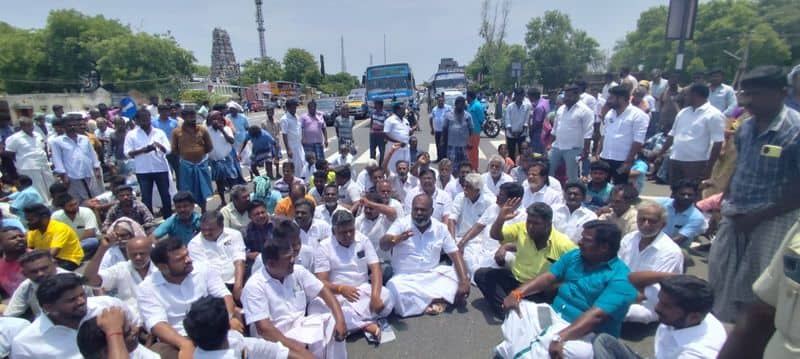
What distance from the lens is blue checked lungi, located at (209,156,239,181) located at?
655 cm

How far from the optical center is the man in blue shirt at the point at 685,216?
157 inches

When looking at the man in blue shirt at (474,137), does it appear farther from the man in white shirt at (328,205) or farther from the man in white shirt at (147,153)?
the man in white shirt at (147,153)

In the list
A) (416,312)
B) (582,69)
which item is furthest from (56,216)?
(582,69)

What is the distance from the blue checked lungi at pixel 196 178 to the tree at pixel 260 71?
203 ft

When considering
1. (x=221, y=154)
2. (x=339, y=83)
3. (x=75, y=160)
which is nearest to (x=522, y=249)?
(x=221, y=154)

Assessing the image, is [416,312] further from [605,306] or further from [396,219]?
[605,306]

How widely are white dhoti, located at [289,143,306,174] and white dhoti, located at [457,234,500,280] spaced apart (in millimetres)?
4084

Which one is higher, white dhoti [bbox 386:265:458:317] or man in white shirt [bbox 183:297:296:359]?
man in white shirt [bbox 183:297:296:359]

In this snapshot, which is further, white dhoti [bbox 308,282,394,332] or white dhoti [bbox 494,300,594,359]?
white dhoti [bbox 308,282,394,332]

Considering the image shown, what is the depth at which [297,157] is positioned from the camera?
25.1 feet

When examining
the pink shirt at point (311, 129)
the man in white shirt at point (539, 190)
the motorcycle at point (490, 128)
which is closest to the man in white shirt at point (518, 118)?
the man in white shirt at point (539, 190)

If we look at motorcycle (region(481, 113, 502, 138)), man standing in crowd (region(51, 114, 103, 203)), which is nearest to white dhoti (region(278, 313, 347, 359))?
man standing in crowd (region(51, 114, 103, 203))

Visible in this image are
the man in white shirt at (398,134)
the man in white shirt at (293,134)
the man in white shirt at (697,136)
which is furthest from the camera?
the man in white shirt at (293,134)

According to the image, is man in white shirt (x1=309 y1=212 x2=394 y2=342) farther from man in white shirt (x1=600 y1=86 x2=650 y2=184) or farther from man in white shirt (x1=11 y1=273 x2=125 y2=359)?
man in white shirt (x1=600 y1=86 x2=650 y2=184)
